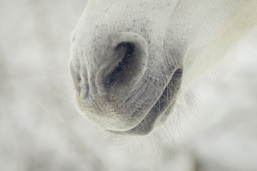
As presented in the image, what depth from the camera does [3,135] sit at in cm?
391

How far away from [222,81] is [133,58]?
229cm

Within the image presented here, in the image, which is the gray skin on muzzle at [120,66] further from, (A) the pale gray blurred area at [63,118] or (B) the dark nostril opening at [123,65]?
(A) the pale gray blurred area at [63,118]

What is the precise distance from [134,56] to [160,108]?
184 millimetres

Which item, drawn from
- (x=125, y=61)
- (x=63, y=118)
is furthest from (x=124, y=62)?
(x=63, y=118)

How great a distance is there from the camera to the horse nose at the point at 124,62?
132cm

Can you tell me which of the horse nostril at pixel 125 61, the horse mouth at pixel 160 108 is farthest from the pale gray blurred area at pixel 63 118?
the horse nostril at pixel 125 61

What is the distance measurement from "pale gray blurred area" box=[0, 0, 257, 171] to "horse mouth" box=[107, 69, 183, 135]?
156 cm

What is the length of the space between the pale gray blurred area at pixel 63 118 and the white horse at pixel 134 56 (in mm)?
1580

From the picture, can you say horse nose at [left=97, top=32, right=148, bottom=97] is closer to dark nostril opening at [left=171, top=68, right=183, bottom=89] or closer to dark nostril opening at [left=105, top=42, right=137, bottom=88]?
dark nostril opening at [left=105, top=42, right=137, bottom=88]

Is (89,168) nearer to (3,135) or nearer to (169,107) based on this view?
(3,135)

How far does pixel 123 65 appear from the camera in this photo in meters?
1.34

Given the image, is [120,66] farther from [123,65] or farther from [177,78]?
[177,78]

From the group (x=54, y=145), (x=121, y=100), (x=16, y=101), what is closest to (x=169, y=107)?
(x=121, y=100)

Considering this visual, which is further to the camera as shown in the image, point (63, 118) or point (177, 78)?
point (63, 118)
